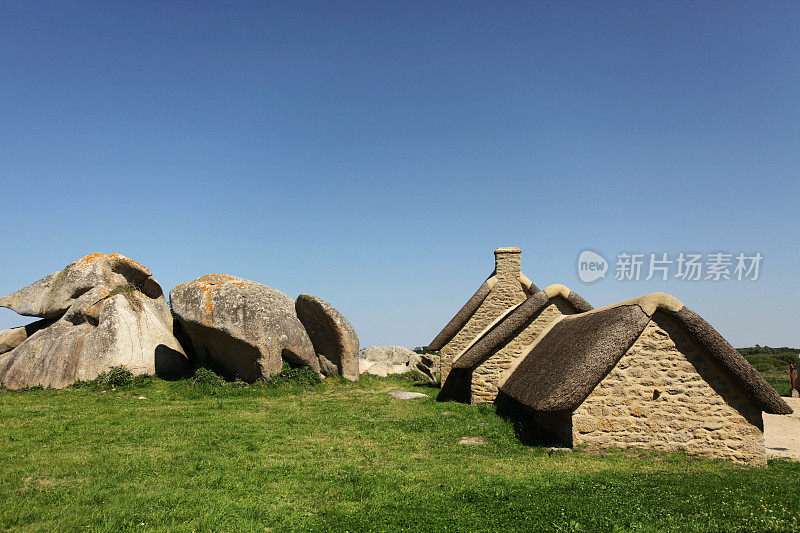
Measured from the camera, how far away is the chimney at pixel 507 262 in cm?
2103

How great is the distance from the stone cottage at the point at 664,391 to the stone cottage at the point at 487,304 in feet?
35.0

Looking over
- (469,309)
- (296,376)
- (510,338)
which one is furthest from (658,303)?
(296,376)

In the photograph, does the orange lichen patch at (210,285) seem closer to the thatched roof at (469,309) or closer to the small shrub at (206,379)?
the small shrub at (206,379)

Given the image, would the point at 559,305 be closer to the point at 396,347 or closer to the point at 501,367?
the point at 501,367

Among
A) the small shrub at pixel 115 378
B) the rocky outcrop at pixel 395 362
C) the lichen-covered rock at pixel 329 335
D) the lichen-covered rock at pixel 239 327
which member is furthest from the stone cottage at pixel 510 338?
the rocky outcrop at pixel 395 362

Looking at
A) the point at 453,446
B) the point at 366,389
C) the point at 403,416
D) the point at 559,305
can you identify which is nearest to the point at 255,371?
the point at 366,389

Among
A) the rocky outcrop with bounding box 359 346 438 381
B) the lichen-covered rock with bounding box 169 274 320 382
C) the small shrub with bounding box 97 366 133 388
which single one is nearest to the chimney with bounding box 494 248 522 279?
the lichen-covered rock with bounding box 169 274 320 382

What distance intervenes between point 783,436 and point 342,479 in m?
14.3

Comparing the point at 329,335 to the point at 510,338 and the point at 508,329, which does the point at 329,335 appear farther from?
the point at 508,329

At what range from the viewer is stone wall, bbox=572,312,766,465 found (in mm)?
10109

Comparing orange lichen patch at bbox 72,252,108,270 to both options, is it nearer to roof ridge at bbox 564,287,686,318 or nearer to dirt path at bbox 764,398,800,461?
roof ridge at bbox 564,287,686,318

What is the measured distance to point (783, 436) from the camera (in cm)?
1469

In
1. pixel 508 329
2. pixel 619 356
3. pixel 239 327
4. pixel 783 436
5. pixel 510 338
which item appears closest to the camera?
pixel 619 356

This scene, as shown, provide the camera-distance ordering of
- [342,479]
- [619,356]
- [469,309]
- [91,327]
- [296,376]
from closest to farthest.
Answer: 1. [342,479]
2. [619,356]
3. [91,327]
4. [296,376]
5. [469,309]
